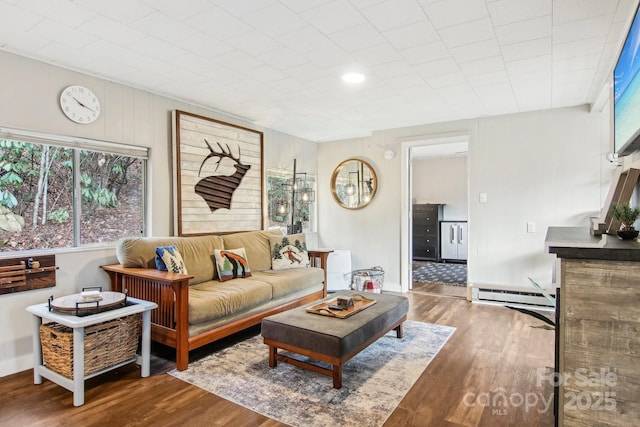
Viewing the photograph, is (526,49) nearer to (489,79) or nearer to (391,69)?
(489,79)

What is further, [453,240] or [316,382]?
[453,240]

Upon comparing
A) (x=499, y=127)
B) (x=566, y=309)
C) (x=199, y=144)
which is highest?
(x=499, y=127)

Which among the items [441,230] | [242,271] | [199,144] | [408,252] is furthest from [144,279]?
[441,230]

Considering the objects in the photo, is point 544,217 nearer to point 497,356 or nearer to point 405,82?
point 497,356

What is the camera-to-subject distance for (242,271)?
12.3 feet

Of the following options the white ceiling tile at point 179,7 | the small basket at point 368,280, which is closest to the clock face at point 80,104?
the white ceiling tile at point 179,7

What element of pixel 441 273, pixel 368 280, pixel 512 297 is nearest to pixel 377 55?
pixel 368 280

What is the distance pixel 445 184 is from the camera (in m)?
8.49

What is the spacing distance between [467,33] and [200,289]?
2.91 metres

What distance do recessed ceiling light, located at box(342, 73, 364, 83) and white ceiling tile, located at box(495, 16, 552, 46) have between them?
113 centimetres

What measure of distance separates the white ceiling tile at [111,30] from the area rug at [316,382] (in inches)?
94.0

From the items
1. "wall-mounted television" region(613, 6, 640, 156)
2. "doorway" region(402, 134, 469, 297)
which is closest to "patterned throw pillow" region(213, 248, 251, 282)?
"wall-mounted television" region(613, 6, 640, 156)

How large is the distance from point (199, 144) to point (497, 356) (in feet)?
11.6

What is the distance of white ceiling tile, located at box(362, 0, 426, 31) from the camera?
2.09 meters
